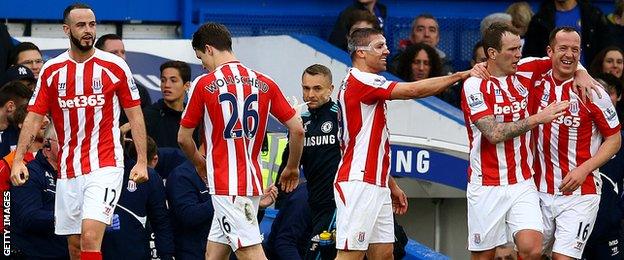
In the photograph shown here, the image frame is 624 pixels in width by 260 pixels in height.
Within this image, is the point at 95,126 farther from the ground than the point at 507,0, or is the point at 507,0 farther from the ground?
the point at 507,0

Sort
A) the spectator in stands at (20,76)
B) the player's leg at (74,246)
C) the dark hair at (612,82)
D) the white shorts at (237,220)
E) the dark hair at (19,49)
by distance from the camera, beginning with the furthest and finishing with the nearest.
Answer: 1. the dark hair at (612,82)
2. the dark hair at (19,49)
3. the spectator in stands at (20,76)
4. the player's leg at (74,246)
5. the white shorts at (237,220)

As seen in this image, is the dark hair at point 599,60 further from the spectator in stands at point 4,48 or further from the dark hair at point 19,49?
the spectator in stands at point 4,48

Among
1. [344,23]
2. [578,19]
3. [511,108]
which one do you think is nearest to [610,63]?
[578,19]

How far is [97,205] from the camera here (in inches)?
460

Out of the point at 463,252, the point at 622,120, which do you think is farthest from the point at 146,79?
the point at 622,120

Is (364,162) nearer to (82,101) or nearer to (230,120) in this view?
(230,120)

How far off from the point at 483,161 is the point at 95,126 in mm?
2880

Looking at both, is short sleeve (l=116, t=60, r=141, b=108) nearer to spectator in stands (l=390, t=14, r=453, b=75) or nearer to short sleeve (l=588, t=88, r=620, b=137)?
short sleeve (l=588, t=88, r=620, b=137)

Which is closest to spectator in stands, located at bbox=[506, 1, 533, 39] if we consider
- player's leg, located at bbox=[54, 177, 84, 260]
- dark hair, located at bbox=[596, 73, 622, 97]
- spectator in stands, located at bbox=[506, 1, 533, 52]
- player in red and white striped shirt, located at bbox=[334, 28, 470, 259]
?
spectator in stands, located at bbox=[506, 1, 533, 52]

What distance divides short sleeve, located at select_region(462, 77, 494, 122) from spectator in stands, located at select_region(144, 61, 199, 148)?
3.30 metres

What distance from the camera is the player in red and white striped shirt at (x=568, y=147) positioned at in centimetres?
1227

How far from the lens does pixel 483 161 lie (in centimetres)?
1199

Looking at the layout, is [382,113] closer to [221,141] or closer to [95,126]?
[221,141]

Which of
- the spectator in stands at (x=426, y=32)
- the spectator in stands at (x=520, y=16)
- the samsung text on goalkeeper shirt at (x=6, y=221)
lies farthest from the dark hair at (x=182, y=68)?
the spectator in stands at (x=520, y=16)
